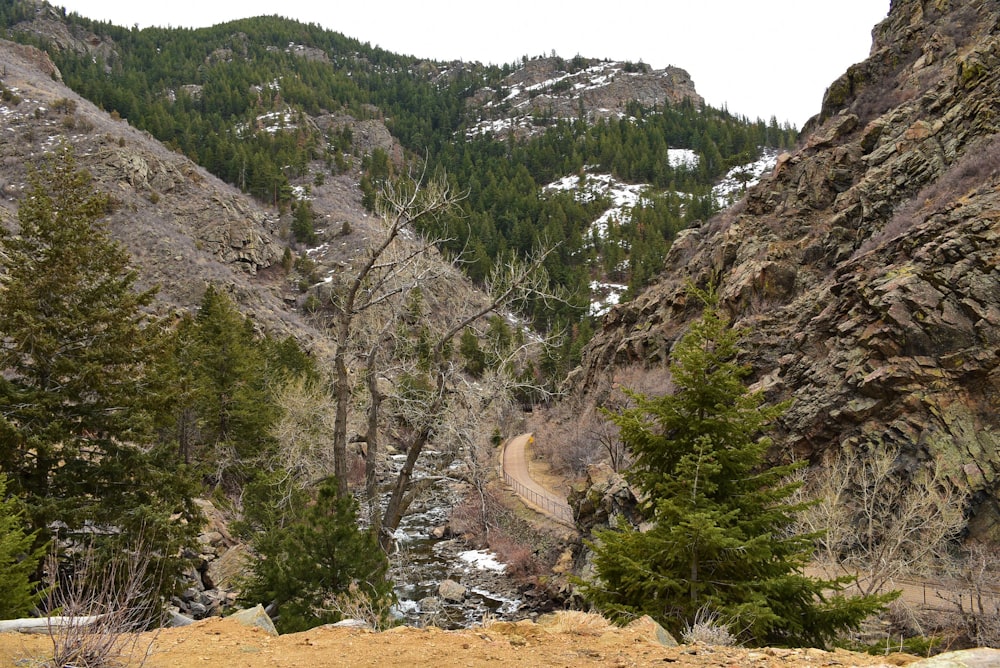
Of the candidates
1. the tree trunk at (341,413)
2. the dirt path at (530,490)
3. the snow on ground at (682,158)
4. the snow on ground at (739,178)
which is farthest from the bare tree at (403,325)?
the snow on ground at (682,158)

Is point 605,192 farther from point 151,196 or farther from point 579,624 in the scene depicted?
point 579,624

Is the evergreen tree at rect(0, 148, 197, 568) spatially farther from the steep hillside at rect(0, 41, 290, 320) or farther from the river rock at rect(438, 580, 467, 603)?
the steep hillside at rect(0, 41, 290, 320)

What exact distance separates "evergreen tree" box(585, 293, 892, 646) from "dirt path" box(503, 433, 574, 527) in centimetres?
2113

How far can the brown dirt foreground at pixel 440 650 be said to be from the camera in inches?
197

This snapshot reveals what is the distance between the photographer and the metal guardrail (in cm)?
2923

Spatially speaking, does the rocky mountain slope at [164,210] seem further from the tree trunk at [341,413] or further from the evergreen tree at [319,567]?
the evergreen tree at [319,567]

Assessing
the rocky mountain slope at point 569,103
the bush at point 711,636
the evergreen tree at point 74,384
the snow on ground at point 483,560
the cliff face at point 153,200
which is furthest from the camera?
the rocky mountain slope at point 569,103

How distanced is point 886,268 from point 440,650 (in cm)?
2373

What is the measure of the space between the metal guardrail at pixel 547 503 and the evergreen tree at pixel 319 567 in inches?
726

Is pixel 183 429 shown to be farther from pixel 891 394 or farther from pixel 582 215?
pixel 582 215

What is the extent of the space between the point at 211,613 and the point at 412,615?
255 inches

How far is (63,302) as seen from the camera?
461 inches

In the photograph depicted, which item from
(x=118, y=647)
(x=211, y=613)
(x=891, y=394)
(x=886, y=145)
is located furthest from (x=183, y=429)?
(x=886, y=145)

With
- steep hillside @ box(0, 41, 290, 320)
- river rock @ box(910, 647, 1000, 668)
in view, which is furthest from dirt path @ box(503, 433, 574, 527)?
steep hillside @ box(0, 41, 290, 320)
